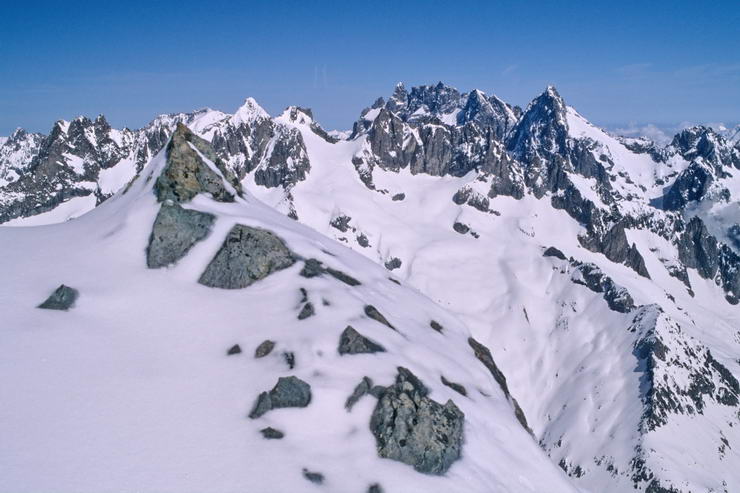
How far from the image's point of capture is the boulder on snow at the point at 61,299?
3246 centimetres

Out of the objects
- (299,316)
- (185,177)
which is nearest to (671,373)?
(299,316)

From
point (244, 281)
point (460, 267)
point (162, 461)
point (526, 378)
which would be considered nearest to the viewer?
point (162, 461)

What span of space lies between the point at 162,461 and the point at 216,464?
95.4 inches

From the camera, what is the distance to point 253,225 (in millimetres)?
43344

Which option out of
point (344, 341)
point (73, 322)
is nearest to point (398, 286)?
point (344, 341)

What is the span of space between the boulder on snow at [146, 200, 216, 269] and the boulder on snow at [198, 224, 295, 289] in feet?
8.93

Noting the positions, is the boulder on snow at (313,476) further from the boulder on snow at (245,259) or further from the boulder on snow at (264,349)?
the boulder on snow at (245,259)

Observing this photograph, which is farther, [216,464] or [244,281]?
[244,281]

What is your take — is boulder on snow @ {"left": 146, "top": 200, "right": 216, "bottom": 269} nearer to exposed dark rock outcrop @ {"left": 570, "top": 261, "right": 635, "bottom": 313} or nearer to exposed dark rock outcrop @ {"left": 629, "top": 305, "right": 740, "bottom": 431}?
exposed dark rock outcrop @ {"left": 629, "top": 305, "right": 740, "bottom": 431}

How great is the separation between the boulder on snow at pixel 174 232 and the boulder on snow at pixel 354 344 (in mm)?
16816

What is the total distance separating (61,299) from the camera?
32844mm

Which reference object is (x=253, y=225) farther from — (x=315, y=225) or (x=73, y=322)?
(x=315, y=225)

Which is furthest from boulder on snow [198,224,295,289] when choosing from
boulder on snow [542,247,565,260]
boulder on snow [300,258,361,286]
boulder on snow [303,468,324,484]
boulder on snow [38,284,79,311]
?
boulder on snow [542,247,565,260]

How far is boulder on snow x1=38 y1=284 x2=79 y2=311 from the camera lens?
32.5 m
